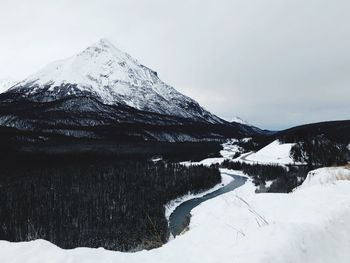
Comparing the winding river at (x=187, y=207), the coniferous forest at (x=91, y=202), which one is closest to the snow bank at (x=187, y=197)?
the winding river at (x=187, y=207)

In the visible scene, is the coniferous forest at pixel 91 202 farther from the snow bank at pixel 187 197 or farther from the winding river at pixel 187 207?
the winding river at pixel 187 207

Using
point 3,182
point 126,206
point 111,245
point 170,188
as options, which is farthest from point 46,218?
point 3,182

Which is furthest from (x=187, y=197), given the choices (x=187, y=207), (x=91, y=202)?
(x=91, y=202)

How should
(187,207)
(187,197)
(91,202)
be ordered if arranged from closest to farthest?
(187,207) < (91,202) < (187,197)

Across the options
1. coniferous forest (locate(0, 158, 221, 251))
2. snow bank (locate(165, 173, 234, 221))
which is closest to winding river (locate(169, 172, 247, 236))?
snow bank (locate(165, 173, 234, 221))

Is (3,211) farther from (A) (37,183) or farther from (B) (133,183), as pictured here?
(B) (133,183)

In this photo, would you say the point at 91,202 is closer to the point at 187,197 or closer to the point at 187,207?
the point at 187,197
